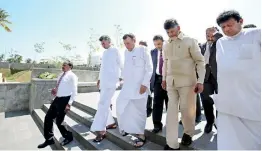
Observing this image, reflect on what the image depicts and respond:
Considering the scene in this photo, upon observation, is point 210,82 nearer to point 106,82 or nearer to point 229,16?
point 229,16

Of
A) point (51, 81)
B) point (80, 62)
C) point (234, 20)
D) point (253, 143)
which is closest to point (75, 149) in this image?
point (253, 143)

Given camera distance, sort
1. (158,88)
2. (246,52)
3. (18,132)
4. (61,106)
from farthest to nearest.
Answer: (18,132), (61,106), (158,88), (246,52)

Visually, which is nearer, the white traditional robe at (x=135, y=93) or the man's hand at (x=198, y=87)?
the man's hand at (x=198, y=87)

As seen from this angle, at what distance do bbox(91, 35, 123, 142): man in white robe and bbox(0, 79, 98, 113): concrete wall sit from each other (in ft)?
14.5

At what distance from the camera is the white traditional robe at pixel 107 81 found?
374 cm

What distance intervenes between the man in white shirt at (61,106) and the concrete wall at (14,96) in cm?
431

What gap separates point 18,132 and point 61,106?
2265 mm

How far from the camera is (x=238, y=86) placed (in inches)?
66.7

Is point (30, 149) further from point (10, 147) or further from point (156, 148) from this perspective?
point (156, 148)

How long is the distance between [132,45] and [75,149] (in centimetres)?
219

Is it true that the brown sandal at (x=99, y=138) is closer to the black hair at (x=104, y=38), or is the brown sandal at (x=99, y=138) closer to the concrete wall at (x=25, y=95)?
the black hair at (x=104, y=38)

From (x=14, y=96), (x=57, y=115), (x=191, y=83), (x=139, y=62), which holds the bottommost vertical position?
(x=14, y=96)

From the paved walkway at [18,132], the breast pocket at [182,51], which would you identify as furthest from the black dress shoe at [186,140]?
the paved walkway at [18,132]

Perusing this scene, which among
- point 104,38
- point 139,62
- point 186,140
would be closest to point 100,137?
point 139,62
